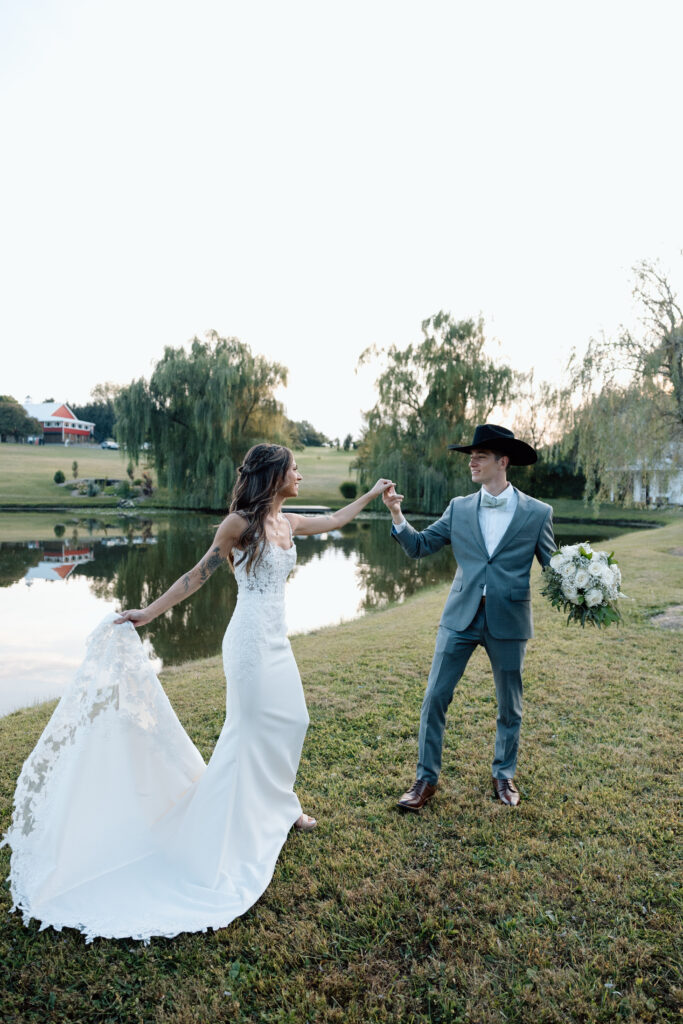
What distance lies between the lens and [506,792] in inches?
152

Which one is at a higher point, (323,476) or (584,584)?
(323,476)

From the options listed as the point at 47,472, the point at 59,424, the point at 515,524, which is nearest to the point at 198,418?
the point at 47,472

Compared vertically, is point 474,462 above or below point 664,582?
above

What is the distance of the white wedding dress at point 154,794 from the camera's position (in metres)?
2.87

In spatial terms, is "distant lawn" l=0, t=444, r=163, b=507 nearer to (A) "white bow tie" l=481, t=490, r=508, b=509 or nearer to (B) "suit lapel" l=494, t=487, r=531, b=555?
(A) "white bow tie" l=481, t=490, r=508, b=509

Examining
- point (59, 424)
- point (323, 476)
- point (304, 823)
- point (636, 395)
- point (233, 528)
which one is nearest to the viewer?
point (233, 528)

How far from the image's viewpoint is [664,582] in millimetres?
11539

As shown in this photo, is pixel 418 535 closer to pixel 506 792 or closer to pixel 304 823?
pixel 506 792

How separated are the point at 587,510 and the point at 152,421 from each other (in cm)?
2410

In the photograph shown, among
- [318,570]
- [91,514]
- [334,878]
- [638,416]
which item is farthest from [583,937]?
[91,514]

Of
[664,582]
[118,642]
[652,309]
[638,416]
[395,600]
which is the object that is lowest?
[395,600]

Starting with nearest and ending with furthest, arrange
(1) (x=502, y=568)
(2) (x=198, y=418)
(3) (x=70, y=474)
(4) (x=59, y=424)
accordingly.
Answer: (1) (x=502, y=568)
(2) (x=198, y=418)
(3) (x=70, y=474)
(4) (x=59, y=424)

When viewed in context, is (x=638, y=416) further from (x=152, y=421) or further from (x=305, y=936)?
(x=152, y=421)

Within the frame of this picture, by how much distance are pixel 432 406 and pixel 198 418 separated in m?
11.3
